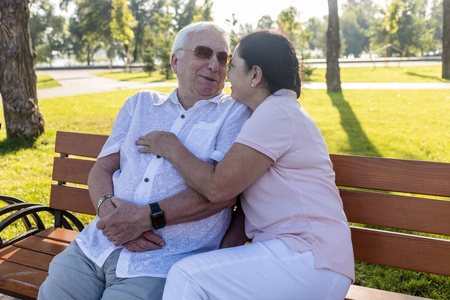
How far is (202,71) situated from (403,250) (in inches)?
59.8

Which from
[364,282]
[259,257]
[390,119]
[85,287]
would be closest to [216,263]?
[259,257]

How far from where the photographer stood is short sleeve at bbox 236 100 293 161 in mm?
1911

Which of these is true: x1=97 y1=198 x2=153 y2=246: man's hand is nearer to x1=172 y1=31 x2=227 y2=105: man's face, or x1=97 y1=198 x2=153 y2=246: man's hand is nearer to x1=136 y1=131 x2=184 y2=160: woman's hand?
x1=136 y1=131 x2=184 y2=160: woman's hand

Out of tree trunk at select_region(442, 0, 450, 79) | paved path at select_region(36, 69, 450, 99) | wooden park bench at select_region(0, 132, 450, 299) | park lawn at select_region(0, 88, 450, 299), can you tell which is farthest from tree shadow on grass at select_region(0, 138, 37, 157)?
tree trunk at select_region(442, 0, 450, 79)

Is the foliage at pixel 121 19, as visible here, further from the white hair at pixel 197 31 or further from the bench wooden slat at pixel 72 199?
the white hair at pixel 197 31

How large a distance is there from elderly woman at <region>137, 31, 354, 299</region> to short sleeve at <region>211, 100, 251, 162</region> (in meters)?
0.23

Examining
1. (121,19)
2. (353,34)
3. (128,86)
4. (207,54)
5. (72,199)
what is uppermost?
(353,34)

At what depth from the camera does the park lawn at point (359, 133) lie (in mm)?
3527

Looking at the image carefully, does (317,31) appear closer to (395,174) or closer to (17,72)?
(17,72)

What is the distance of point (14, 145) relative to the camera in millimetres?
7301

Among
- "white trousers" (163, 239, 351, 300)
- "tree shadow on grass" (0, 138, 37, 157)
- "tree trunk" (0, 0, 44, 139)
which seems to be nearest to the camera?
"white trousers" (163, 239, 351, 300)

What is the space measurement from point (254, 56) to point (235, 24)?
1294 cm

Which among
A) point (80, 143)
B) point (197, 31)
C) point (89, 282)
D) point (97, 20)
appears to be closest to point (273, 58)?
point (197, 31)

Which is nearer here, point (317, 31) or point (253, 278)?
point (253, 278)
